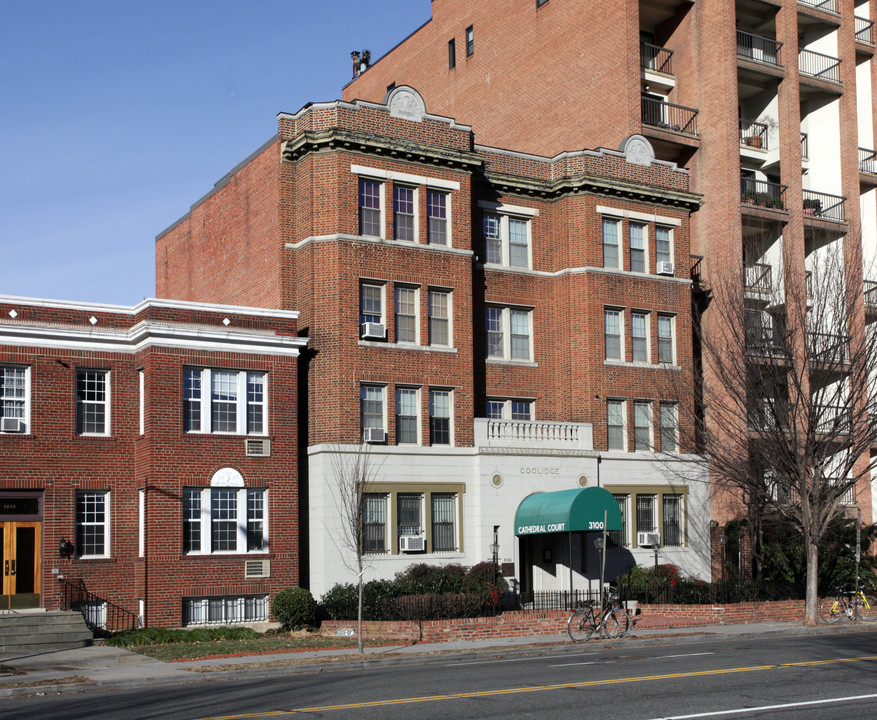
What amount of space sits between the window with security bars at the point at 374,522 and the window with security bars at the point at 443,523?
1.76 metres

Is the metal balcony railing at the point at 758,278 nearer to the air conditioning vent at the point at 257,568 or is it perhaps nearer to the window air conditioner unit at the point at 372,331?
the window air conditioner unit at the point at 372,331

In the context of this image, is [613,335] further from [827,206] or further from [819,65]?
[819,65]

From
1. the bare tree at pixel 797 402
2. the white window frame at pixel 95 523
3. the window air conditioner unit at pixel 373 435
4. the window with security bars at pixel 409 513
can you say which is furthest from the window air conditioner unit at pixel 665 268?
the white window frame at pixel 95 523

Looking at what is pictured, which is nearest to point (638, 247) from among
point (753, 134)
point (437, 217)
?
point (437, 217)

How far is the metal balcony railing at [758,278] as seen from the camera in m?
39.3

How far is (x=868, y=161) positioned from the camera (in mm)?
53438

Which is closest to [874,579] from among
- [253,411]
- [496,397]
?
[496,397]

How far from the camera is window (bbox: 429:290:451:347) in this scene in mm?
36875

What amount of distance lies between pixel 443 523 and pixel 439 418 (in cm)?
343

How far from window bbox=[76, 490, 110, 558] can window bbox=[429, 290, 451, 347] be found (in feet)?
37.6

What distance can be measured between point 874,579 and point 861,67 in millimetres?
26246

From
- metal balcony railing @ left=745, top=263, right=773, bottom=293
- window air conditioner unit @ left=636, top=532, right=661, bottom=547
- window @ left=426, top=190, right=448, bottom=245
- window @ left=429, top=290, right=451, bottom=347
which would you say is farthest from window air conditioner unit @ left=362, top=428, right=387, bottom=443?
metal balcony railing @ left=745, top=263, right=773, bottom=293

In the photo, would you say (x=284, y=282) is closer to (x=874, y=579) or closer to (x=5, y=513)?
(x=5, y=513)

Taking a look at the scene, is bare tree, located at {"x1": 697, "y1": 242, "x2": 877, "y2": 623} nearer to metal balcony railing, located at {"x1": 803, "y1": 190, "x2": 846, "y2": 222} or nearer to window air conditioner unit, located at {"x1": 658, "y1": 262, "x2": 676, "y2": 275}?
window air conditioner unit, located at {"x1": 658, "y1": 262, "x2": 676, "y2": 275}
